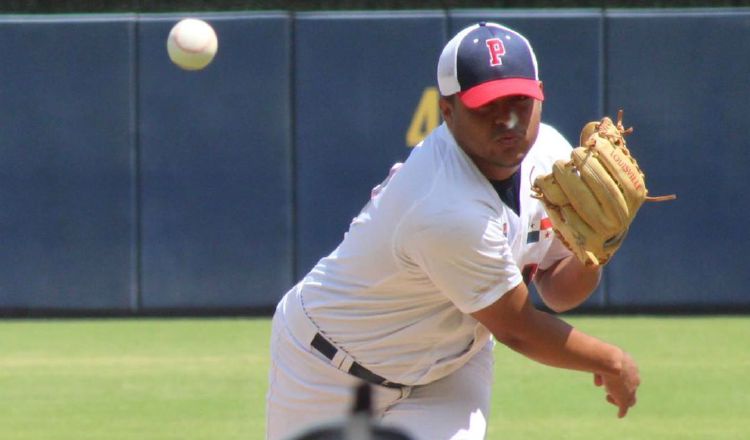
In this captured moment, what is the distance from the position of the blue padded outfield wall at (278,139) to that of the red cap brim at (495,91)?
7.05m

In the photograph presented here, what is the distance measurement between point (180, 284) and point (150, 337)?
989 mm

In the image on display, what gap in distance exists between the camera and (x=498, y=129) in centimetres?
381

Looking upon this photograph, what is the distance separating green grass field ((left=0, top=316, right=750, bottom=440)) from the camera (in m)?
7.11

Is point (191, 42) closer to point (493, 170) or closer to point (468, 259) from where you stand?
point (493, 170)

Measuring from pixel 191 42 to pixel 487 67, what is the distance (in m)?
6.71

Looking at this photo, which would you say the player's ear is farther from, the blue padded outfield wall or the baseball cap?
the blue padded outfield wall

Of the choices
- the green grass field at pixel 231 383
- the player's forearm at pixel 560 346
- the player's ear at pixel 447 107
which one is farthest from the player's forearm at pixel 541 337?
the green grass field at pixel 231 383

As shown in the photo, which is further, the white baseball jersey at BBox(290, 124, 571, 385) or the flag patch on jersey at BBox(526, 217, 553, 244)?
the flag patch on jersey at BBox(526, 217, 553, 244)

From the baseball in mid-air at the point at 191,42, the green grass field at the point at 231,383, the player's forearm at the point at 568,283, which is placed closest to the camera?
the player's forearm at the point at 568,283

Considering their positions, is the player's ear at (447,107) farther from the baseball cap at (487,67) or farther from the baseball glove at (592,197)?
the baseball glove at (592,197)

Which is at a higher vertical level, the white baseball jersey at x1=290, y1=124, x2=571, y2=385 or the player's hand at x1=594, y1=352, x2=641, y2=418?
the white baseball jersey at x1=290, y1=124, x2=571, y2=385

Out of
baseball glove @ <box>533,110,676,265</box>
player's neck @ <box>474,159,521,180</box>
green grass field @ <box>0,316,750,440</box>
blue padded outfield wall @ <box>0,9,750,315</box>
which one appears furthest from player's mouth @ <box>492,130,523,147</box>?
blue padded outfield wall @ <box>0,9,750,315</box>

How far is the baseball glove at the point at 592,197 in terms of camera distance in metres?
4.04

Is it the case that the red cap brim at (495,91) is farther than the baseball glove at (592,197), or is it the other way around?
the baseball glove at (592,197)
